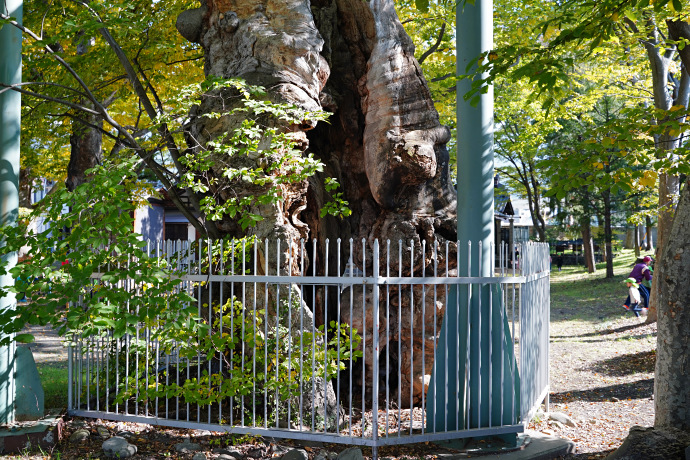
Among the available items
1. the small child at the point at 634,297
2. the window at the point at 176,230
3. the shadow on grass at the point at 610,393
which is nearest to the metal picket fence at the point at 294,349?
the shadow on grass at the point at 610,393

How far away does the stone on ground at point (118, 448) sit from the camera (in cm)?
545

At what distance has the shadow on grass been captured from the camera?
8797mm

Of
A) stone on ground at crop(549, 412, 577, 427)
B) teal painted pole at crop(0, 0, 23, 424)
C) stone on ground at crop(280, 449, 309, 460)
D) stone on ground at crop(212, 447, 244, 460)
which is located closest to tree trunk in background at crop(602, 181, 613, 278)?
stone on ground at crop(549, 412, 577, 427)

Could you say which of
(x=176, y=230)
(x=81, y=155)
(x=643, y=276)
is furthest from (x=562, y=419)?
(x=176, y=230)

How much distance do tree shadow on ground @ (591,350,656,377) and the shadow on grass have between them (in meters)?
0.89

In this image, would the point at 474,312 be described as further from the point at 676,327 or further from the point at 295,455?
the point at 295,455

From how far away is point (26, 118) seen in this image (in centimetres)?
930

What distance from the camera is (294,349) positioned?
603cm

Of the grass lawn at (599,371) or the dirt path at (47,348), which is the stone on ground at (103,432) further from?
the dirt path at (47,348)

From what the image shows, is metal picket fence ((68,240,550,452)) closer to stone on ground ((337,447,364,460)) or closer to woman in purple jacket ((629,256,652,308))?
stone on ground ((337,447,364,460))

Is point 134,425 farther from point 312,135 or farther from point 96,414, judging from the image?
point 312,135

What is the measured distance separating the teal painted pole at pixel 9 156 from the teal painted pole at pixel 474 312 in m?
4.17

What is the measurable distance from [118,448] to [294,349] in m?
1.85

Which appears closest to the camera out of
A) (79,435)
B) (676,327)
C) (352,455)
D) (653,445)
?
(653,445)
